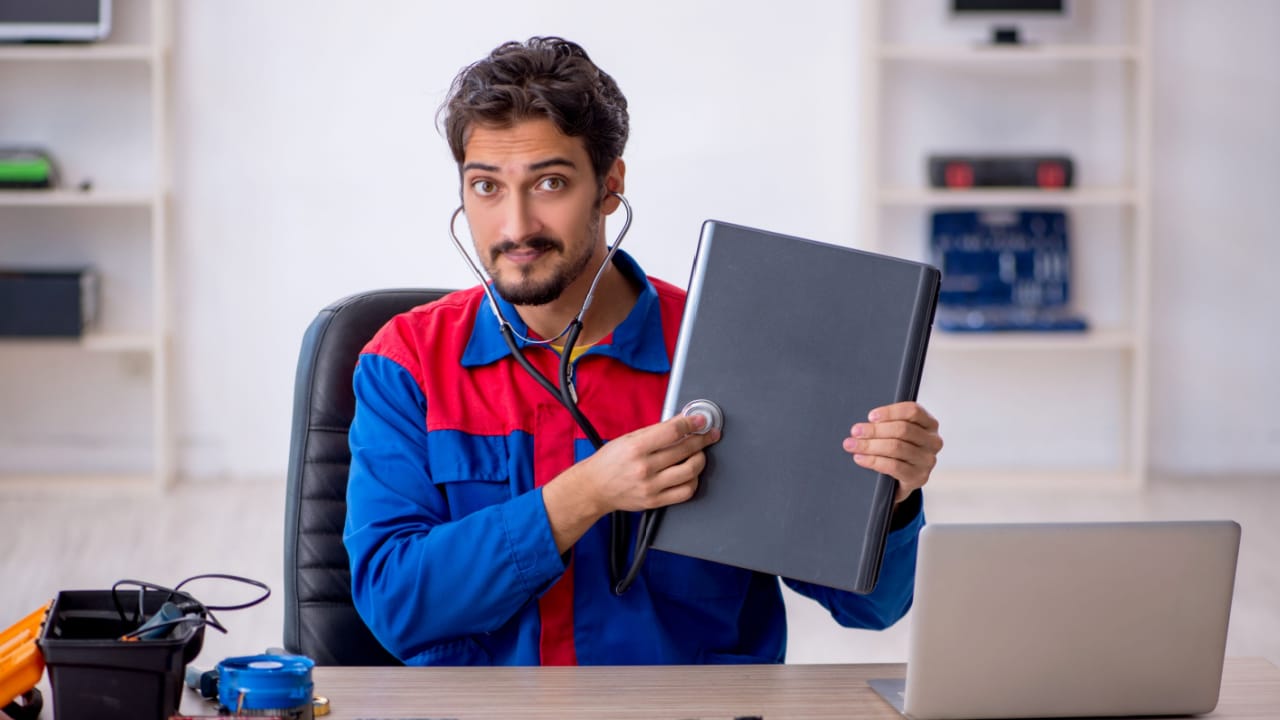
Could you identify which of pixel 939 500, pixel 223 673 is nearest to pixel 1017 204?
pixel 939 500

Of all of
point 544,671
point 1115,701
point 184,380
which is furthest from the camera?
point 184,380

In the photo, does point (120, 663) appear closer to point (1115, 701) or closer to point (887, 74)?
point (1115, 701)

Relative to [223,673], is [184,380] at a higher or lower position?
lower

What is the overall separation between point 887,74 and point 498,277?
2.97 m

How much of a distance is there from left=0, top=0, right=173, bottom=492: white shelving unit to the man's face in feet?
8.80

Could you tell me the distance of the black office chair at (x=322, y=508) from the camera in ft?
4.79

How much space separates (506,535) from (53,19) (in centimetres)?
309

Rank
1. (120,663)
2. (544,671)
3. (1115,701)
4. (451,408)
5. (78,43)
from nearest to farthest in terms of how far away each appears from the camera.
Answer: (120,663) < (1115,701) < (544,671) < (451,408) < (78,43)

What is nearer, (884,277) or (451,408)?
(884,277)

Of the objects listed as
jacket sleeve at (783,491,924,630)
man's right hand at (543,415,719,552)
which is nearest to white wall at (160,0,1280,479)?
jacket sleeve at (783,491,924,630)

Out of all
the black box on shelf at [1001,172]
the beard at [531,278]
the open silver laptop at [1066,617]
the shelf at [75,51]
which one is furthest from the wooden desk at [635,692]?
the shelf at [75,51]

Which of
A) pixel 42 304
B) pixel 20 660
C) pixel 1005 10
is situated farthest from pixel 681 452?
pixel 1005 10

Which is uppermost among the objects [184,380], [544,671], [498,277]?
[498,277]

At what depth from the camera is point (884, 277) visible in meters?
1.14
